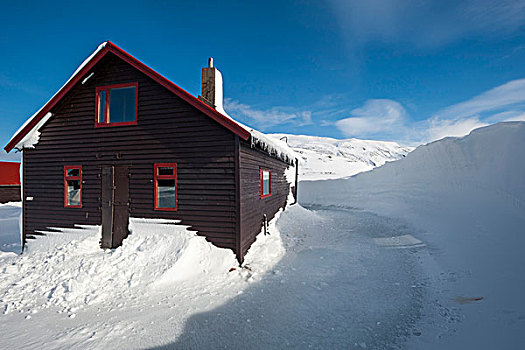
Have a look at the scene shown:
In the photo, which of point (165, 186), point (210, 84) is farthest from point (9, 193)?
point (210, 84)

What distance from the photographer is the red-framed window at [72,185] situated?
9266 mm

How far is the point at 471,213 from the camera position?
11.3 meters

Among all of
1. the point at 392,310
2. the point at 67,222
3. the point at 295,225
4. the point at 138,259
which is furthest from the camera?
the point at 295,225

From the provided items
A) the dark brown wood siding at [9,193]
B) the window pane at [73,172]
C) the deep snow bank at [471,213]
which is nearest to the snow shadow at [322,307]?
the deep snow bank at [471,213]

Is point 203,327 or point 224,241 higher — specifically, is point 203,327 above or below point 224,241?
below

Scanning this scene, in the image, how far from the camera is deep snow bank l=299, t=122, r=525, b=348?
15.4 feet

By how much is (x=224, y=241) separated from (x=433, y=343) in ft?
17.8

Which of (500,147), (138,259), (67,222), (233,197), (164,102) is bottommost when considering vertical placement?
(138,259)

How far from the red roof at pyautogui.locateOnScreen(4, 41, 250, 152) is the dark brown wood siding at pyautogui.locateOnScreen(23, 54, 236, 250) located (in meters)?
0.26

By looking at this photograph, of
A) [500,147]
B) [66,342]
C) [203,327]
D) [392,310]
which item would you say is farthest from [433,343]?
[500,147]

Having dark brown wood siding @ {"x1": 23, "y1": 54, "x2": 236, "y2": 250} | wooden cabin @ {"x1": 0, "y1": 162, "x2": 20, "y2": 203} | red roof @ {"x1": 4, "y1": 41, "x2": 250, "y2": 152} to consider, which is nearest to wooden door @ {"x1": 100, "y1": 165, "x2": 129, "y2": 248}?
dark brown wood siding @ {"x1": 23, "y1": 54, "x2": 236, "y2": 250}

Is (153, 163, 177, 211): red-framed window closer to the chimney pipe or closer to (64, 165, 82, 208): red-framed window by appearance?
the chimney pipe

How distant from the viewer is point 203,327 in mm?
4820

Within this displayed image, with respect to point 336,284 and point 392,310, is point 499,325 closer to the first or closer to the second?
point 392,310
